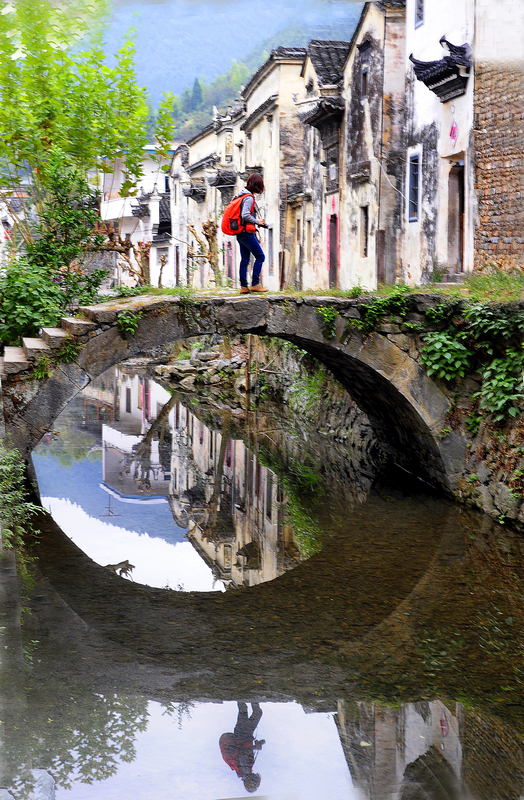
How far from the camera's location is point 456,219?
512 inches

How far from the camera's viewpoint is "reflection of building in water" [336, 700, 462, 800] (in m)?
4.17

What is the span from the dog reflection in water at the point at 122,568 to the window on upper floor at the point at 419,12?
406 inches

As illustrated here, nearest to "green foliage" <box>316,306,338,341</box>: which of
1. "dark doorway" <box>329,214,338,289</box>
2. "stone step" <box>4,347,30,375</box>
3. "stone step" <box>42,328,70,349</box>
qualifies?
"stone step" <box>42,328,70,349</box>

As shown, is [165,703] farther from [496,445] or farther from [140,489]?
[140,489]

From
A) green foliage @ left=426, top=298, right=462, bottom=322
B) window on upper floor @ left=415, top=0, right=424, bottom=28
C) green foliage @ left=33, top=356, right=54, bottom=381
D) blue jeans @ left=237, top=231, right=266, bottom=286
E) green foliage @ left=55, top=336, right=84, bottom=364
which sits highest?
window on upper floor @ left=415, top=0, right=424, bottom=28

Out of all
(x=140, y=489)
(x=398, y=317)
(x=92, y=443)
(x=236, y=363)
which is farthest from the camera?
(x=236, y=363)

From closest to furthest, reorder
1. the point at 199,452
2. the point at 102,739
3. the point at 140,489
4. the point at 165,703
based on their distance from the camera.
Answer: the point at 102,739 < the point at 165,703 < the point at 140,489 < the point at 199,452

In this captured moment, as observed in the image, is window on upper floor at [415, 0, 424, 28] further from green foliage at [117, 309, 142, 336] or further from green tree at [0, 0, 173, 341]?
green foliage at [117, 309, 142, 336]

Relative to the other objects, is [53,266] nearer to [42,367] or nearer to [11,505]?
[42,367]

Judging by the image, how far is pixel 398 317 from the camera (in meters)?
9.78

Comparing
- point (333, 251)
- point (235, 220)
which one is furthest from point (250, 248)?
point (333, 251)

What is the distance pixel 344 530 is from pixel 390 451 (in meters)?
3.52

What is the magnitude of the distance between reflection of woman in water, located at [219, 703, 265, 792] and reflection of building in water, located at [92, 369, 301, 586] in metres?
2.78

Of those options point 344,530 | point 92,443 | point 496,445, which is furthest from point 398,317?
point 92,443
